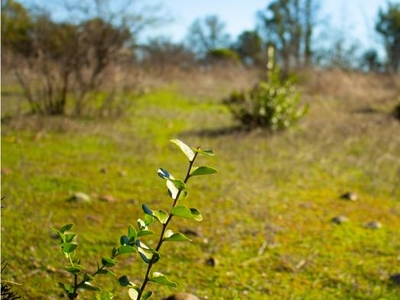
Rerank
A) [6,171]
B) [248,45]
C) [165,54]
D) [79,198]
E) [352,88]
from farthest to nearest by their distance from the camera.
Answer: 1. [248,45]
2. [165,54]
3. [352,88]
4. [6,171]
5. [79,198]

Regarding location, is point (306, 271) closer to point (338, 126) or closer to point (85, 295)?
point (85, 295)

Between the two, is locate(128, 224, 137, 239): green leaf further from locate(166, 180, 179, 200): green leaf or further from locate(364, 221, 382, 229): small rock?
locate(364, 221, 382, 229): small rock

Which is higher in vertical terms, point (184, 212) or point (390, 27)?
point (390, 27)

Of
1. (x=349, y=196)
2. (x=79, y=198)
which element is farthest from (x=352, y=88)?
(x=79, y=198)

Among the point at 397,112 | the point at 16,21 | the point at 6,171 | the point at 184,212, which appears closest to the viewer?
the point at 184,212

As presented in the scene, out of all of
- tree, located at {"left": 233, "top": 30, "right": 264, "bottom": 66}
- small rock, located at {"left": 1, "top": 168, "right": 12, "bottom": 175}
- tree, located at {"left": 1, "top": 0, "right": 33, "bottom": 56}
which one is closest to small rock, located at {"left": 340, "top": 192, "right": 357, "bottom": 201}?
small rock, located at {"left": 1, "top": 168, "right": 12, "bottom": 175}

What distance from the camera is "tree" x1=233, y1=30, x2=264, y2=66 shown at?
36188mm

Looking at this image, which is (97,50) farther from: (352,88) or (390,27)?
(390,27)

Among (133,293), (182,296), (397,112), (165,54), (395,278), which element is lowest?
(395,278)

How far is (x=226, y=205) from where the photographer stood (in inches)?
123

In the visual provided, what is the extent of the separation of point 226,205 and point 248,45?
36391mm

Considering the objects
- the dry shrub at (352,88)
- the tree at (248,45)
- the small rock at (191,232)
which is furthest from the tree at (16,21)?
the tree at (248,45)

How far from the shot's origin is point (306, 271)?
217 centimetres

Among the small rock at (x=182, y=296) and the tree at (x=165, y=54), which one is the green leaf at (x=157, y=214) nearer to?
the small rock at (x=182, y=296)
